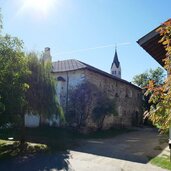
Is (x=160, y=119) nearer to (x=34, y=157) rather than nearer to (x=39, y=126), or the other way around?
(x=34, y=157)

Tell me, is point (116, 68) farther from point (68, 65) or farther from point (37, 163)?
point (37, 163)

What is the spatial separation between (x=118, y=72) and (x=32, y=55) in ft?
126

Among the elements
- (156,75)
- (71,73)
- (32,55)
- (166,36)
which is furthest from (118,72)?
(166,36)

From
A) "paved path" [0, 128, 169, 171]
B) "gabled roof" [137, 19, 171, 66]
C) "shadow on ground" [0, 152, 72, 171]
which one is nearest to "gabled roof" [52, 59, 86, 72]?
"paved path" [0, 128, 169, 171]

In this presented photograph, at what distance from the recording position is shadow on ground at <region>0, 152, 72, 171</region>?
8.84 meters

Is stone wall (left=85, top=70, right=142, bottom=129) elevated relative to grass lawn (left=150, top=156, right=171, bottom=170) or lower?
elevated

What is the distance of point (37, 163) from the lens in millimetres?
9656

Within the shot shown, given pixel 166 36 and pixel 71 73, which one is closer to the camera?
pixel 166 36

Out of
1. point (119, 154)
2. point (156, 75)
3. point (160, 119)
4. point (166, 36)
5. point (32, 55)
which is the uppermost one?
point (156, 75)

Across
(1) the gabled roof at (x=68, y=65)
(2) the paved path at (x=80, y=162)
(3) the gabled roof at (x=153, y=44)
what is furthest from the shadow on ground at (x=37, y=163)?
(1) the gabled roof at (x=68, y=65)

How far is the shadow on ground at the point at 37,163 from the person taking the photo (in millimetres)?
8844

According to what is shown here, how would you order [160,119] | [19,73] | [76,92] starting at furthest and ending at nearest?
→ [76,92] < [19,73] < [160,119]

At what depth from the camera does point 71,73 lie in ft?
76.1

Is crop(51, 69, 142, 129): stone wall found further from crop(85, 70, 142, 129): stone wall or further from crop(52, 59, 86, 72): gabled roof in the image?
crop(52, 59, 86, 72): gabled roof
